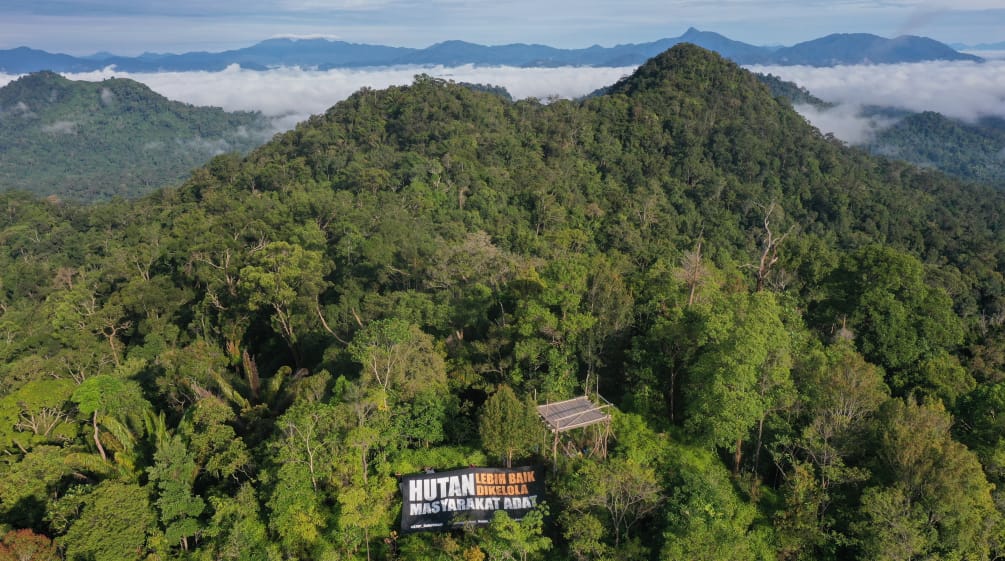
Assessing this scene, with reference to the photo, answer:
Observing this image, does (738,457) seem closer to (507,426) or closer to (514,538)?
(507,426)

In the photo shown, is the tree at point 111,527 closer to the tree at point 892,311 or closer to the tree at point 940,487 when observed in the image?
the tree at point 940,487

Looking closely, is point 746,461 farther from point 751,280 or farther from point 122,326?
point 122,326

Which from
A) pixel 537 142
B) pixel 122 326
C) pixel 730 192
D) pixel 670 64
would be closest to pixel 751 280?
pixel 730 192

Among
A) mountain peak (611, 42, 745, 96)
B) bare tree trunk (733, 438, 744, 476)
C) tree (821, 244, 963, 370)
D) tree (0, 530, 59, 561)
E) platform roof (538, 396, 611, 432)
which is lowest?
tree (0, 530, 59, 561)

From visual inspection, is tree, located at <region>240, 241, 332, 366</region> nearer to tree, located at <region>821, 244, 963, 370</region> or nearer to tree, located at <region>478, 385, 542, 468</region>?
tree, located at <region>478, 385, 542, 468</region>

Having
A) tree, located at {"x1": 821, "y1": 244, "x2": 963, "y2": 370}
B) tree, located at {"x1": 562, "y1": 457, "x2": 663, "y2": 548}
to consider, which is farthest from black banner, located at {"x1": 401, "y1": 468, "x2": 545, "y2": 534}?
tree, located at {"x1": 821, "y1": 244, "x2": 963, "y2": 370}
